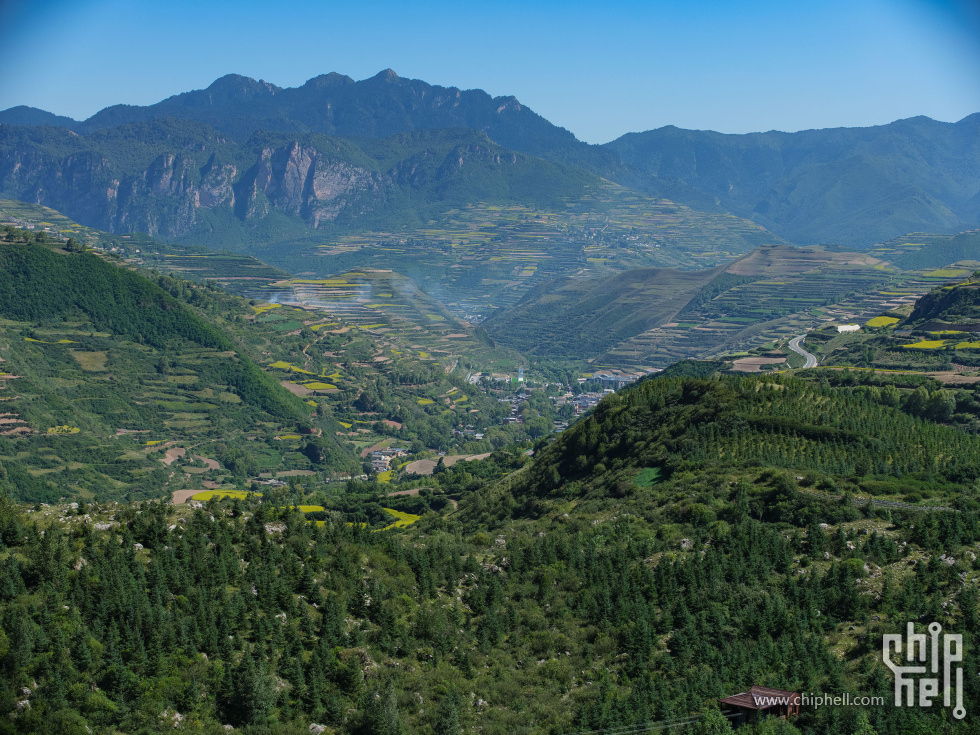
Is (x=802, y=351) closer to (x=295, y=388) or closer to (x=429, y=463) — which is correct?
(x=429, y=463)

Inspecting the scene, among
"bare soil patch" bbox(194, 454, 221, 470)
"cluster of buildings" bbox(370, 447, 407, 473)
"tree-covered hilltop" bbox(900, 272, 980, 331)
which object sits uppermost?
"tree-covered hilltop" bbox(900, 272, 980, 331)

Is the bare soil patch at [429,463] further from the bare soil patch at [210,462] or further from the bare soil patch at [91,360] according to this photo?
the bare soil patch at [91,360]

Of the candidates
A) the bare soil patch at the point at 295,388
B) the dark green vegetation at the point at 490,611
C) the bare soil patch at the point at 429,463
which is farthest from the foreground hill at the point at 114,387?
the dark green vegetation at the point at 490,611

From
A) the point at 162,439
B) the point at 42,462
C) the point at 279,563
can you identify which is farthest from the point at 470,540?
the point at 162,439

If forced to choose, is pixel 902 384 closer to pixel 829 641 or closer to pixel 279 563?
pixel 829 641

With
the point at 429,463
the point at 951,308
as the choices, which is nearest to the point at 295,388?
the point at 429,463

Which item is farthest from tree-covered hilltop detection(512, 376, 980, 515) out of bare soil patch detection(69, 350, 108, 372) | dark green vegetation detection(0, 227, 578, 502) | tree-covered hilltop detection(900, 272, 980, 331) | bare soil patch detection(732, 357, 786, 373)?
bare soil patch detection(69, 350, 108, 372)

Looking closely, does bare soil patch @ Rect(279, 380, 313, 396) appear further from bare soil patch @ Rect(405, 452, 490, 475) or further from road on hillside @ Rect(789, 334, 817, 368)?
road on hillside @ Rect(789, 334, 817, 368)
